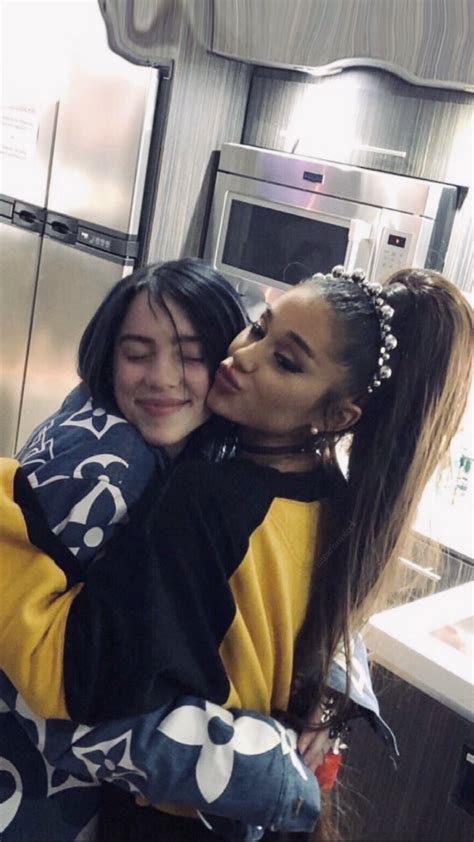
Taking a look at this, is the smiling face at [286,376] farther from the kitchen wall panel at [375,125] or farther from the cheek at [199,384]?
the kitchen wall panel at [375,125]

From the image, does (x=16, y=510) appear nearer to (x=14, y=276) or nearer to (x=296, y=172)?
(x=296, y=172)

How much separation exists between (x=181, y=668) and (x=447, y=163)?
3.68ft

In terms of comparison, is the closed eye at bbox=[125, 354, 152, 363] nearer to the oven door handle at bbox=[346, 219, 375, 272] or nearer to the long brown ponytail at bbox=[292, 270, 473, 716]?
the long brown ponytail at bbox=[292, 270, 473, 716]

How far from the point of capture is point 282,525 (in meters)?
0.72

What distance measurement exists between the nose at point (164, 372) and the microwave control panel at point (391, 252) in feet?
2.56

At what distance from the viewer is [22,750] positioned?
2.43 ft

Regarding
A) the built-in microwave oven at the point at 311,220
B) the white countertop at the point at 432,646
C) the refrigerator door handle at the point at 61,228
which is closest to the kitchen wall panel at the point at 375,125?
the built-in microwave oven at the point at 311,220

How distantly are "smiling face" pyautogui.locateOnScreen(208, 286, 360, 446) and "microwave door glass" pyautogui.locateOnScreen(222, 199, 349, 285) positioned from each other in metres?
0.90

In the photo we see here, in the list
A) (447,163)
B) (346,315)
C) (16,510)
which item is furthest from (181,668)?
(447,163)

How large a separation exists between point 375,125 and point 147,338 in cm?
100

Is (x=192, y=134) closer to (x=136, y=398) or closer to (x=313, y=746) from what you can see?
(x=136, y=398)

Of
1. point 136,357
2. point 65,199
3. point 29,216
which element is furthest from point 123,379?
point 29,216

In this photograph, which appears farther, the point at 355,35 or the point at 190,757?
the point at 355,35

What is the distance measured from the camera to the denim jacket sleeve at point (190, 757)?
662 millimetres
